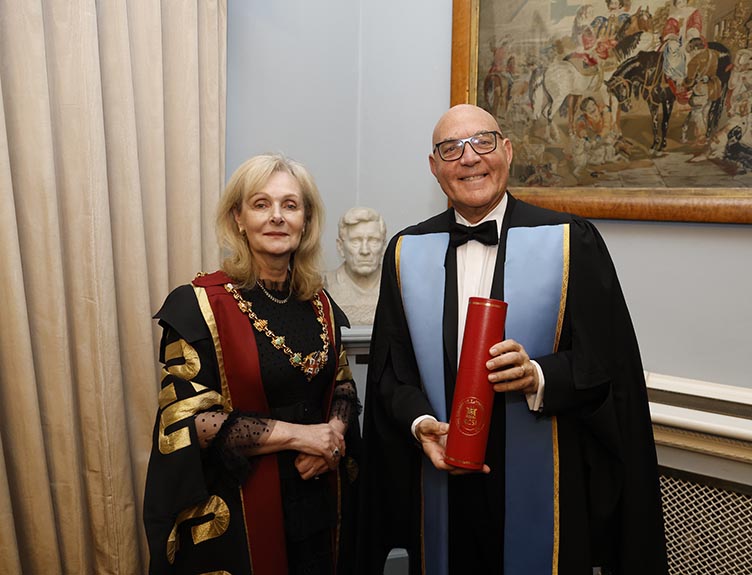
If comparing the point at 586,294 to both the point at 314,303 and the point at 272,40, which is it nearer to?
the point at 314,303

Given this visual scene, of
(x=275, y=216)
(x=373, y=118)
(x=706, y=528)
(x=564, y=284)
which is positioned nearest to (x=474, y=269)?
(x=564, y=284)

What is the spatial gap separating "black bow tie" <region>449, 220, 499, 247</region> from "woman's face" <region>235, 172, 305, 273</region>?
529 millimetres

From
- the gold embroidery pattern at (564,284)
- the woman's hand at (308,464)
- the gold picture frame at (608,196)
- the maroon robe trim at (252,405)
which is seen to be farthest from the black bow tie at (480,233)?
the gold picture frame at (608,196)

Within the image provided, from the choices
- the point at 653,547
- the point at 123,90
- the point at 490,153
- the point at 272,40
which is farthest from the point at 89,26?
the point at 653,547

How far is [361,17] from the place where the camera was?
4.02m

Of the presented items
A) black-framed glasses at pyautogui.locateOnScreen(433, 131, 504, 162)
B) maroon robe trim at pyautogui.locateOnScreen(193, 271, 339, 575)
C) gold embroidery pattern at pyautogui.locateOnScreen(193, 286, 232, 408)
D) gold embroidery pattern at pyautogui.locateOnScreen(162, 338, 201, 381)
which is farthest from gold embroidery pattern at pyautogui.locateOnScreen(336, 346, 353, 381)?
black-framed glasses at pyautogui.locateOnScreen(433, 131, 504, 162)

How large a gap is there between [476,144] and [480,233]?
0.28 m

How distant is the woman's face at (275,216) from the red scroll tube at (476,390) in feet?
2.29

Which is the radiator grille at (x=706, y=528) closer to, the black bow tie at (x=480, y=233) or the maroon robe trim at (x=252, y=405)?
the black bow tie at (x=480, y=233)

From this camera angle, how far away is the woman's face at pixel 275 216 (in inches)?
82.8

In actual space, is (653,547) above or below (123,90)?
below

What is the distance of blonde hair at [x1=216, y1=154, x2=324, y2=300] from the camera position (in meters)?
2.12

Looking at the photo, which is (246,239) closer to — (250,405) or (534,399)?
(250,405)

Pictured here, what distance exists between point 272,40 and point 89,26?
132 centimetres
